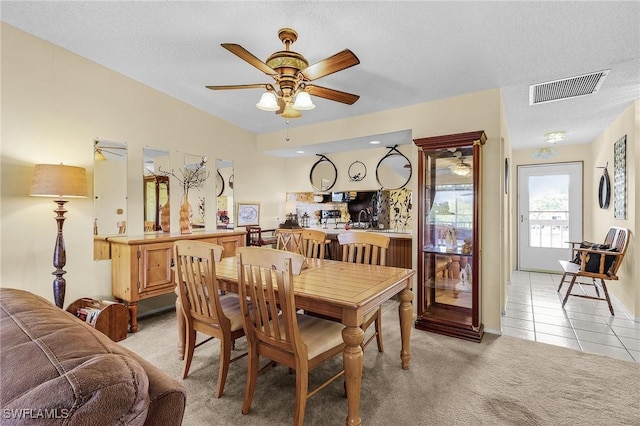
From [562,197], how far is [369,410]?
5.93m

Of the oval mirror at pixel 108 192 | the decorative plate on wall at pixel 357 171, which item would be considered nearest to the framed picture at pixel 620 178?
the decorative plate on wall at pixel 357 171

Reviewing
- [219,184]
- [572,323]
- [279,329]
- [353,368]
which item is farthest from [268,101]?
[572,323]

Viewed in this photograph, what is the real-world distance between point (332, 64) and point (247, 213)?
11.1 ft

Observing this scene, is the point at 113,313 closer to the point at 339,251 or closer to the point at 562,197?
the point at 339,251

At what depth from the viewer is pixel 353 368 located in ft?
5.47

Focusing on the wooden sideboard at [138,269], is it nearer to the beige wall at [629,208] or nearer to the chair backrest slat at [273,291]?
the chair backrest slat at [273,291]

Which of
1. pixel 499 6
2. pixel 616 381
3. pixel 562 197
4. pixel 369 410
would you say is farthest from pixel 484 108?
pixel 562 197

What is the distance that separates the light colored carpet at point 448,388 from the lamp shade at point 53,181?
1.52 m

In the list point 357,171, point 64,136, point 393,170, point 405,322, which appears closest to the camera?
point 405,322

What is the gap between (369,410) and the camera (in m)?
1.88

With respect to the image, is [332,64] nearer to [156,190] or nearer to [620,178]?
[156,190]

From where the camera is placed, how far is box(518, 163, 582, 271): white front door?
18.3 feet

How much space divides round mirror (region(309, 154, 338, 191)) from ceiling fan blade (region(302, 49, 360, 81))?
10.6ft

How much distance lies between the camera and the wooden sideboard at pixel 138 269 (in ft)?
10.2
